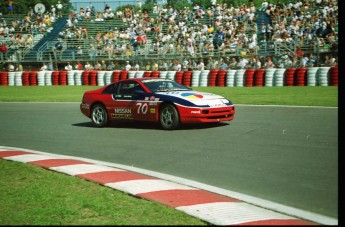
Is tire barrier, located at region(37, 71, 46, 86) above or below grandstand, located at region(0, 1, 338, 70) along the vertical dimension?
below

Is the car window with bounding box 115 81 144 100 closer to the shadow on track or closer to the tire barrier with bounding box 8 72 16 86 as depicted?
the shadow on track

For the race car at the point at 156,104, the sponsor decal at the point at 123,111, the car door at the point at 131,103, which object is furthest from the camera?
the sponsor decal at the point at 123,111

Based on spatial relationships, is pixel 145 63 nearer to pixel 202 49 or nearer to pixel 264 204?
pixel 202 49

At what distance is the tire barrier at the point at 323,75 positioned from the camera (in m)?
22.4

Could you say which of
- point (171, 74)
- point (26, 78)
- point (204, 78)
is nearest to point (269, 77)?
point (204, 78)

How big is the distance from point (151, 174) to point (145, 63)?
26.8m

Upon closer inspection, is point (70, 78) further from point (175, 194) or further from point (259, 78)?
point (175, 194)

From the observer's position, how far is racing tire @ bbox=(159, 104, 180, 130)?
11289 millimetres

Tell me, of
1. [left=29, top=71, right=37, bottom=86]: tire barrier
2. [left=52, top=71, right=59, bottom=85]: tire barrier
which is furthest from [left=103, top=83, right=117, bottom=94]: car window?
[left=29, top=71, right=37, bottom=86]: tire barrier

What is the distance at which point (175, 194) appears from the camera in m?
5.64

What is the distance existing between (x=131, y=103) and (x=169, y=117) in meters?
1.17

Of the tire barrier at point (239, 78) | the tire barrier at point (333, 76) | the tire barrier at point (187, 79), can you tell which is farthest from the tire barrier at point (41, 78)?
the tire barrier at point (333, 76)

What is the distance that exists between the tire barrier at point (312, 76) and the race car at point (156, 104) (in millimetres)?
12139

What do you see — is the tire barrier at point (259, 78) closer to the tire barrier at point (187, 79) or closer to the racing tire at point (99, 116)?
the tire barrier at point (187, 79)
